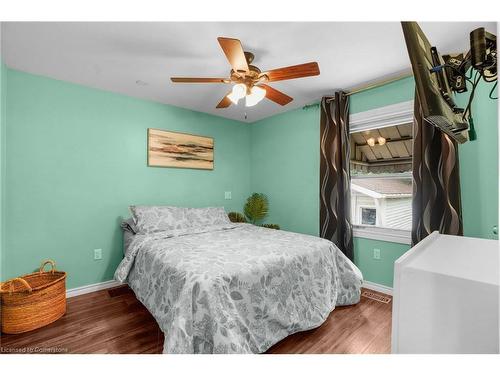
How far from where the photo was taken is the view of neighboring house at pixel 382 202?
2607 mm

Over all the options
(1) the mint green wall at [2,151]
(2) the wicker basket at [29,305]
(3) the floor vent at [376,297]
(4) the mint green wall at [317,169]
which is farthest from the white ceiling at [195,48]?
(3) the floor vent at [376,297]

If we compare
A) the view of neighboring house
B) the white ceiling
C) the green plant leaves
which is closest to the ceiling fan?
the white ceiling

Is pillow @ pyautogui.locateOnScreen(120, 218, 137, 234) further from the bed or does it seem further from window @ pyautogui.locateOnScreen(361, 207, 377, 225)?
window @ pyautogui.locateOnScreen(361, 207, 377, 225)

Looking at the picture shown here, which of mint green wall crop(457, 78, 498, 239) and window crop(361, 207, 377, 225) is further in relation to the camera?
window crop(361, 207, 377, 225)

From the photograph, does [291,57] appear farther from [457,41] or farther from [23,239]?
[23,239]

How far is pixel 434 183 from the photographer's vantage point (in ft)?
7.11

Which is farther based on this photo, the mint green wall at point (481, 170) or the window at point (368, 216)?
the window at point (368, 216)

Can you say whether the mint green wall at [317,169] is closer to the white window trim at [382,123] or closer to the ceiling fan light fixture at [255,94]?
the white window trim at [382,123]

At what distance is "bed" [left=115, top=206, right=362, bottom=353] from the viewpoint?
136cm

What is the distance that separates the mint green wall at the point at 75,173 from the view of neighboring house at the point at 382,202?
2358 mm

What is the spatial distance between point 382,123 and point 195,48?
2.13 m

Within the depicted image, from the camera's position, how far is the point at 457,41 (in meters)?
1.80

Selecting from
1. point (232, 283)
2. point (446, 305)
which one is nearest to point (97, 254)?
point (232, 283)

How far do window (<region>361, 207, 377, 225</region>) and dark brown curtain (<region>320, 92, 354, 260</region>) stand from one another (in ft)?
0.79
